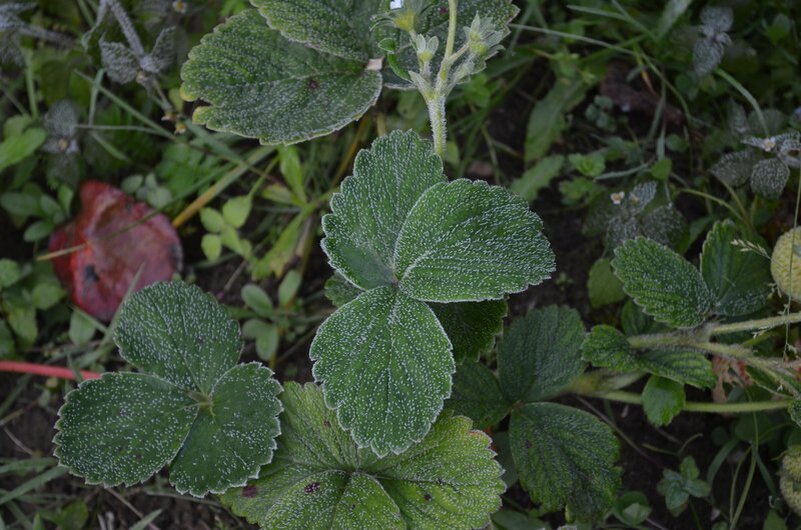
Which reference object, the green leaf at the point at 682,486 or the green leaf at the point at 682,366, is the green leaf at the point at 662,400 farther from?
the green leaf at the point at 682,486

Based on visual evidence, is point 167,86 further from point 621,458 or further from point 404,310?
point 621,458

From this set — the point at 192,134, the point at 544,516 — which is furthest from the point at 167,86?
the point at 544,516

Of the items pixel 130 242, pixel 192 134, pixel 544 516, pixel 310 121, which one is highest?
pixel 310 121

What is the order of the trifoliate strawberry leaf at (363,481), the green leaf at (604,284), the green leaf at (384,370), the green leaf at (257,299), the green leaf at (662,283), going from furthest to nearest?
1. the green leaf at (257,299)
2. the green leaf at (604,284)
3. the green leaf at (662,283)
4. the trifoliate strawberry leaf at (363,481)
5. the green leaf at (384,370)

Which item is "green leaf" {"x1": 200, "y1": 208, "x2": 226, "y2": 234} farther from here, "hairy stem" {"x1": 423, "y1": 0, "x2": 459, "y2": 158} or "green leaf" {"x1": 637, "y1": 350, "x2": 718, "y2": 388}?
"green leaf" {"x1": 637, "y1": 350, "x2": 718, "y2": 388}

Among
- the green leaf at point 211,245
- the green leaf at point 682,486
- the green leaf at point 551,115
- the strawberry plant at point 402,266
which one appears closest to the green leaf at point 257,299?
the strawberry plant at point 402,266

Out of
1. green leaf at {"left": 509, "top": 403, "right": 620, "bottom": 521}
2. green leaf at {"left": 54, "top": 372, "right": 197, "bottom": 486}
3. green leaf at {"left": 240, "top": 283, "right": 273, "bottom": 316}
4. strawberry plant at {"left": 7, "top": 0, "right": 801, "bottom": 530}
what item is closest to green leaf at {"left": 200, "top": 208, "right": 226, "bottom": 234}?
strawberry plant at {"left": 7, "top": 0, "right": 801, "bottom": 530}
